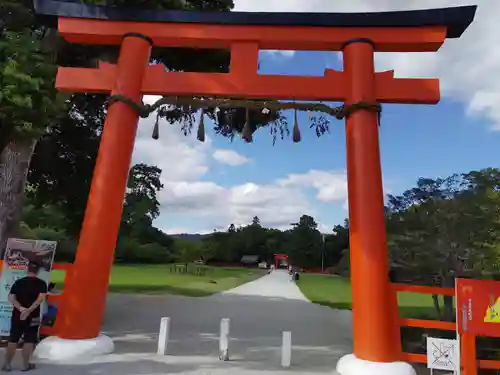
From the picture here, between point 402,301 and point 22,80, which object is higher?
point 22,80

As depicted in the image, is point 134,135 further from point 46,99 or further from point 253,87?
point 253,87

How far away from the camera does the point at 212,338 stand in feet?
28.3

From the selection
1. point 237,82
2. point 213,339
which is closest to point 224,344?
point 213,339

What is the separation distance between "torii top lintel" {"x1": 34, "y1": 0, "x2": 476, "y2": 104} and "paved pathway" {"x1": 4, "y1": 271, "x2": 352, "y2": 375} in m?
4.06

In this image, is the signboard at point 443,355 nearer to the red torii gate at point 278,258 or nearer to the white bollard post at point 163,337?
the white bollard post at point 163,337

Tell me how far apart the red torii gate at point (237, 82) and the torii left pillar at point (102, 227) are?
2cm

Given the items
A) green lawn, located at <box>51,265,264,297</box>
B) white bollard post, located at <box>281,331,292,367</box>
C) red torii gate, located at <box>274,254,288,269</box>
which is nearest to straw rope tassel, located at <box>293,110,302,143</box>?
white bollard post, located at <box>281,331,292,367</box>

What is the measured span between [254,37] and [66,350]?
5.44 metres

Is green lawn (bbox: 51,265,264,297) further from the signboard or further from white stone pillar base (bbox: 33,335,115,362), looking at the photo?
the signboard

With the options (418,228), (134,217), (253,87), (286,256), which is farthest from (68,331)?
(286,256)

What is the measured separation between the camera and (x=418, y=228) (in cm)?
937

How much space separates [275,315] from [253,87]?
8.59 metres

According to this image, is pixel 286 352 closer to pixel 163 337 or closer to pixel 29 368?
pixel 163 337

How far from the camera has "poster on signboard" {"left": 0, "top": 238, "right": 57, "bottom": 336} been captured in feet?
21.9
